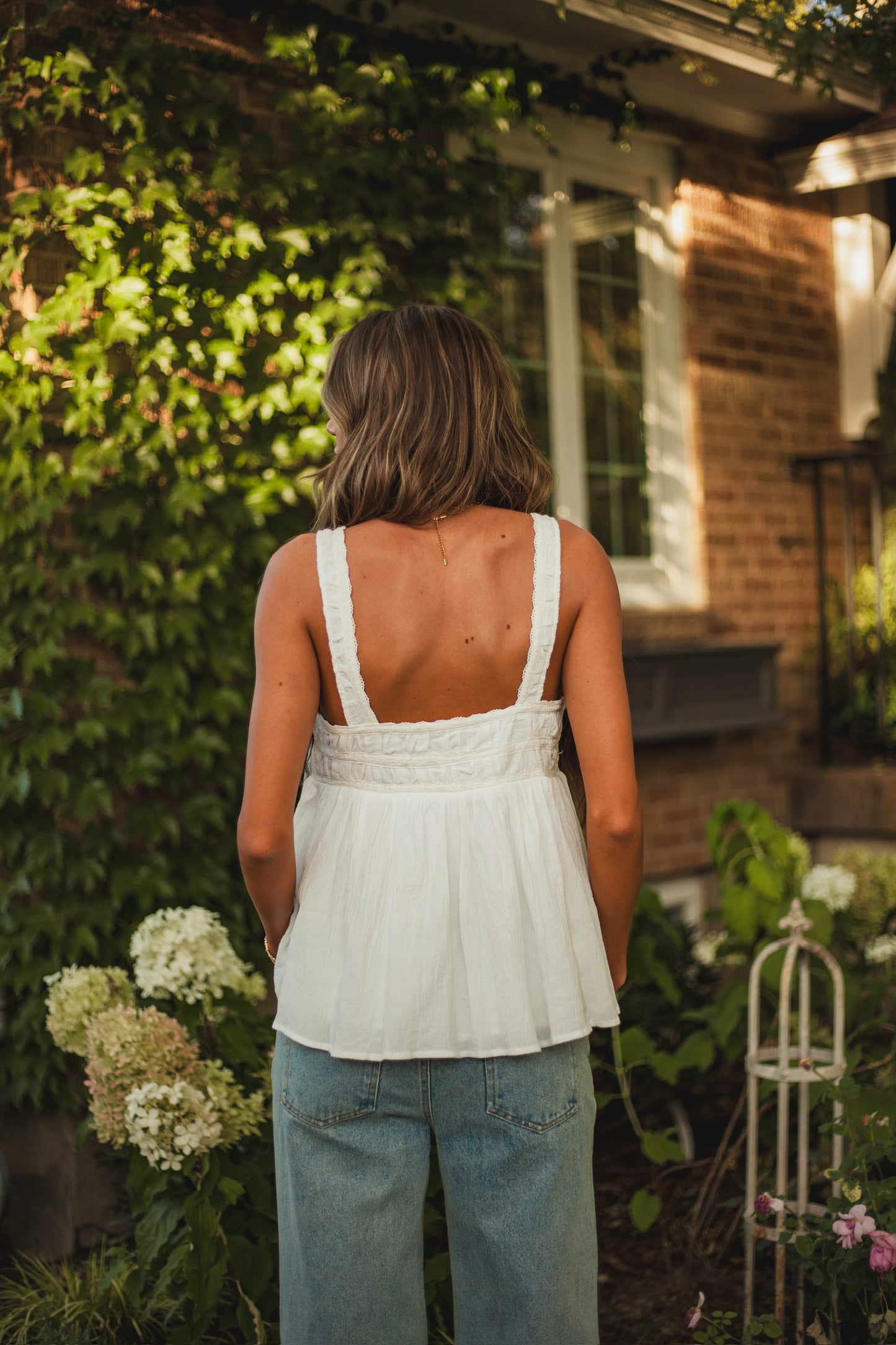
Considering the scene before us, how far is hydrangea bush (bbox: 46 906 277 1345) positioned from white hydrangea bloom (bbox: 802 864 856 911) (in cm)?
166

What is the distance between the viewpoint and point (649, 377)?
562 cm

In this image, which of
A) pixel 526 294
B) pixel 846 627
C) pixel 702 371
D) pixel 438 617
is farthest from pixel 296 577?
pixel 846 627

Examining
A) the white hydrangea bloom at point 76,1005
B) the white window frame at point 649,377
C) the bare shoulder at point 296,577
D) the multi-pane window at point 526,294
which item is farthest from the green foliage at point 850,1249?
the multi-pane window at point 526,294

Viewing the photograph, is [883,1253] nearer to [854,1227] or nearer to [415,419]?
[854,1227]

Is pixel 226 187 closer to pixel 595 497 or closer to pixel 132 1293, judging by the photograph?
pixel 595 497

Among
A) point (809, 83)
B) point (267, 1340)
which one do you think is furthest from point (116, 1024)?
point (809, 83)

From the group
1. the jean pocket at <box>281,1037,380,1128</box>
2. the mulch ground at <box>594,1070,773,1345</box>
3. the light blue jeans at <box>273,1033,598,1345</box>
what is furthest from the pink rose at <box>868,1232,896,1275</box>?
the jean pocket at <box>281,1037,380,1128</box>

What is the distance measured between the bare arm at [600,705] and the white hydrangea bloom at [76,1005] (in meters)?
1.46

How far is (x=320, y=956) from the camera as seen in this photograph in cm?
176

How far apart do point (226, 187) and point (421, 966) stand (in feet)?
9.21

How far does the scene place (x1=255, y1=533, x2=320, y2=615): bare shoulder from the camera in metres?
1.70

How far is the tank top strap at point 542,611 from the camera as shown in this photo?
5.77ft

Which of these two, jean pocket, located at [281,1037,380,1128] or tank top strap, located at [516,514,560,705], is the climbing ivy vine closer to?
jean pocket, located at [281,1037,380,1128]

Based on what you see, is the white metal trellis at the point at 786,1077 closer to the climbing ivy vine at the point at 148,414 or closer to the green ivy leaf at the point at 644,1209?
the green ivy leaf at the point at 644,1209
